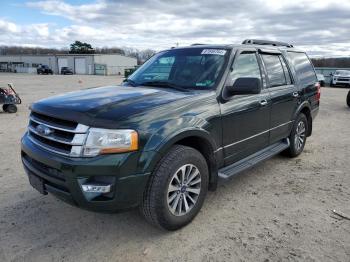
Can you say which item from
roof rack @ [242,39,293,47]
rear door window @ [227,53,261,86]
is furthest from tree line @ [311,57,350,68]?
rear door window @ [227,53,261,86]

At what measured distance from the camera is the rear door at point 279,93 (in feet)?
15.8

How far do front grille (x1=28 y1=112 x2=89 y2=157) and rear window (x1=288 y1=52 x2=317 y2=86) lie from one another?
4086mm

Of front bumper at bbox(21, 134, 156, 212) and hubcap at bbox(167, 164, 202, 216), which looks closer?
front bumper at bbox(21, 134, 156, 212)

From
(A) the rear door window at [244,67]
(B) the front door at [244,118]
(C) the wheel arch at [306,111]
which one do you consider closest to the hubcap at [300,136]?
(C) the wheel arch at [306,111]

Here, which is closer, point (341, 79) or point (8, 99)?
point (8, 99)

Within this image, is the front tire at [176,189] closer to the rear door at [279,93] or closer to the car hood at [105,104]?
the car hood at [105,104]

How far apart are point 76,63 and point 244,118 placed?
73663 millimetres

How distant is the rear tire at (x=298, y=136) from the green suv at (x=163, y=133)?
2.68 feet

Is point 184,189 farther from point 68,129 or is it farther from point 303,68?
point 303,68

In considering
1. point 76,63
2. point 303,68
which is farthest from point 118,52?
point 303,68

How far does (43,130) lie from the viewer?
3.25 metres

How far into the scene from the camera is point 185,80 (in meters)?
4.11

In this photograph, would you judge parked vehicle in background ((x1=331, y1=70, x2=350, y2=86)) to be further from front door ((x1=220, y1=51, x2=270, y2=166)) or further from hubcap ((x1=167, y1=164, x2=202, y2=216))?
hubcap ((x1=167, y1=164, x2=202, y2=216))

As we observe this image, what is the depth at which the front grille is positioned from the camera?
2895 millimetres
